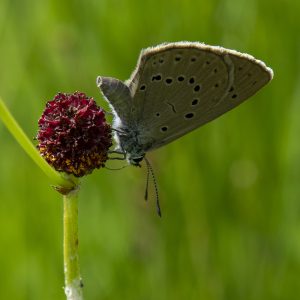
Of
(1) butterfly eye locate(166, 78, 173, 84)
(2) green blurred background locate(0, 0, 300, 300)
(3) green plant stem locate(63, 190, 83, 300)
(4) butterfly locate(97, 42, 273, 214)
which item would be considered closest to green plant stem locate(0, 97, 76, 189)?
(3) green plant stem locate(63, 190, 83, 300)

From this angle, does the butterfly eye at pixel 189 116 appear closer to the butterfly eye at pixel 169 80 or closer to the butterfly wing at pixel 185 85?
the butterfly wing at pixel 185 85

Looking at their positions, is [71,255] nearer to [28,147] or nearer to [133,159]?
[28,147]

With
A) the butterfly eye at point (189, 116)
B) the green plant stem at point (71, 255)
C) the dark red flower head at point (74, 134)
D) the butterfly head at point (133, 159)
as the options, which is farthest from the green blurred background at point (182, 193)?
the green plant stem at point (71, 255)

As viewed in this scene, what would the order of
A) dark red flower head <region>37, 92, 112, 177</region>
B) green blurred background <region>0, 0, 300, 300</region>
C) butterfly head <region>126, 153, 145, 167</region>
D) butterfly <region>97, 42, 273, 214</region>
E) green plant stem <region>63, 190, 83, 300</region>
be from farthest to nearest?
green blurred background <region>0, 0, 300, 300</region> < butterfly head <region>126, 153, 145, 167</region> < butterfly <region>97, 42, 273, 214</region> < dark red flower head <region>37, 92, 112, 177</region> < green plant stem <region>63, 190, 83, 300</region>

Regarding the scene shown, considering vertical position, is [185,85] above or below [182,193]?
above

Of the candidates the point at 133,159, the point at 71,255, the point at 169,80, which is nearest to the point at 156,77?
the point at 169,80

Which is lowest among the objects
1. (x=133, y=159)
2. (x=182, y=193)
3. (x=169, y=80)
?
(x=182, y=193)

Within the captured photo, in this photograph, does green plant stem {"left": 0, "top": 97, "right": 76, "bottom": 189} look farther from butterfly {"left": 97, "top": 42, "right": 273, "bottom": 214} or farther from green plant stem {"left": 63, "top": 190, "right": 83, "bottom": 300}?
butterfly {"left": 97, "top": 42, "right": 273, "bottom": 214}

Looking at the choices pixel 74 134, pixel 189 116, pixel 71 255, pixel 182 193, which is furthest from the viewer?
pixel 182 193
